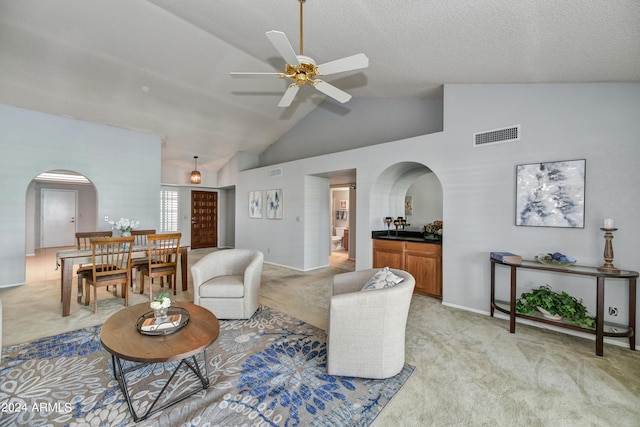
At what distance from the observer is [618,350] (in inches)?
105

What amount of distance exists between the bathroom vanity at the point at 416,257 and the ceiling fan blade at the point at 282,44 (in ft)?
10.3

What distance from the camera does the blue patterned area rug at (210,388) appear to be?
1762 mm

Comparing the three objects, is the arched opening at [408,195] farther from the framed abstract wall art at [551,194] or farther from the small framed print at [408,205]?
the framed abstract wall art at [551,194]

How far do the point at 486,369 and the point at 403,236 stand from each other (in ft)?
9.02

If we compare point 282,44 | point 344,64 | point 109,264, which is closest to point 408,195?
point 344,64

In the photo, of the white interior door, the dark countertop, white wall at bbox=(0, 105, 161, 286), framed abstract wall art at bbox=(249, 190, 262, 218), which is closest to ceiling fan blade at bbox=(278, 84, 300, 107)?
the dark countertop

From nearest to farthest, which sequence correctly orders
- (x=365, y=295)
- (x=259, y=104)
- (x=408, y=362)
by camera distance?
(x=365, y=295) → (x=408, y=362) → (x=259, y=104)

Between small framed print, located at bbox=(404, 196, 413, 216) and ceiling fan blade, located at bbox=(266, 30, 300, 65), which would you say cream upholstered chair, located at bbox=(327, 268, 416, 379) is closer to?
ceiling fan blade, located at bbox=(266, 30, 300, 65)

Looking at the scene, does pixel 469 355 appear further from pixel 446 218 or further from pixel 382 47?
pixel 382 47

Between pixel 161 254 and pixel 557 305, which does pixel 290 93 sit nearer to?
pixel 161 254

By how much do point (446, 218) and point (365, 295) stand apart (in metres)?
2.44

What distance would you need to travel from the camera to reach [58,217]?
29.1 ft

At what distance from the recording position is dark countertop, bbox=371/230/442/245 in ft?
14.3

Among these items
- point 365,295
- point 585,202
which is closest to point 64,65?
point 365,295
